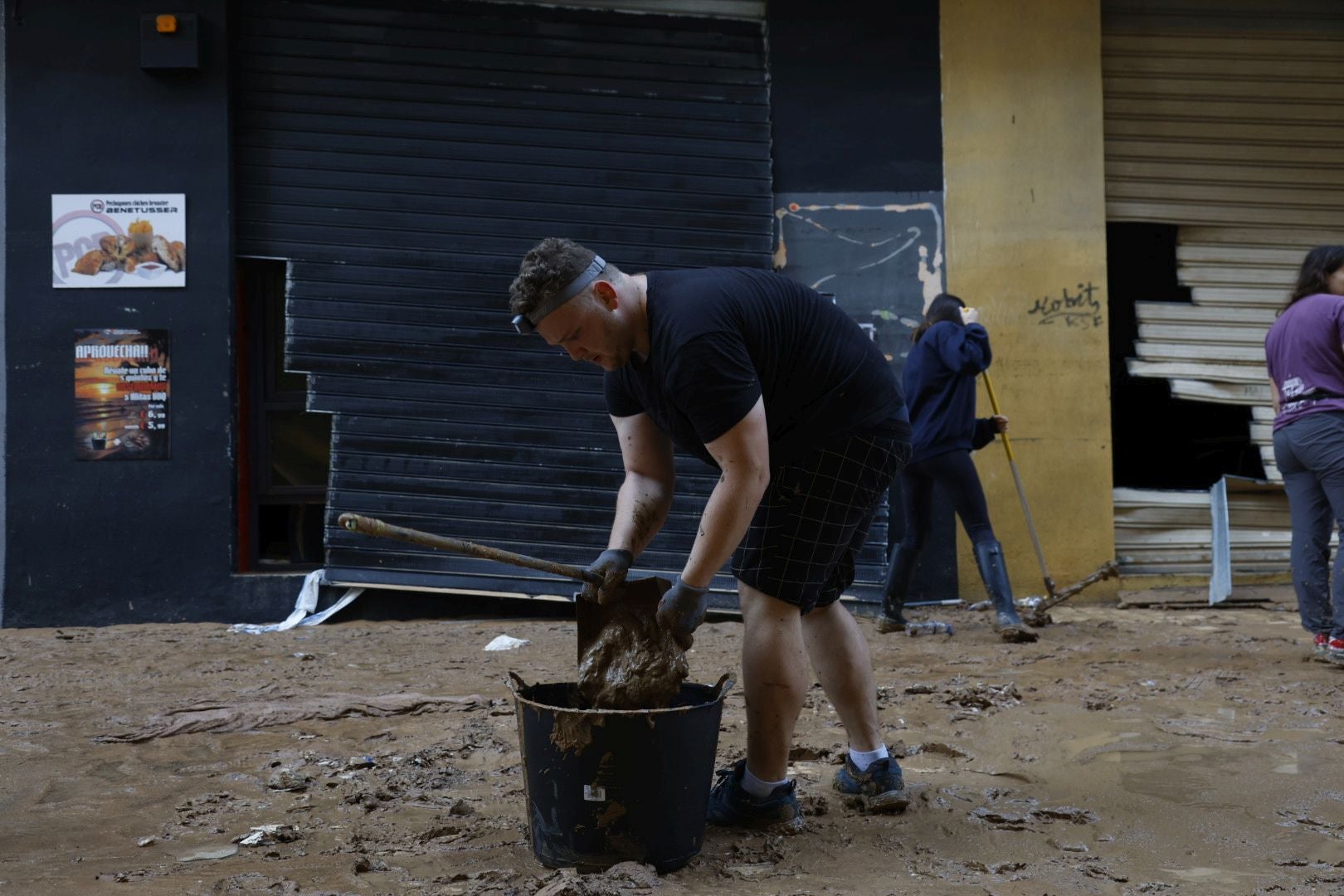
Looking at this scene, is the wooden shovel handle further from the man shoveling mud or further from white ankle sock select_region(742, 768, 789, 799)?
white ankle sock select_region(742, 768, 789, 799)

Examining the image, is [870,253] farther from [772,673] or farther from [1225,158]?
[772,673]

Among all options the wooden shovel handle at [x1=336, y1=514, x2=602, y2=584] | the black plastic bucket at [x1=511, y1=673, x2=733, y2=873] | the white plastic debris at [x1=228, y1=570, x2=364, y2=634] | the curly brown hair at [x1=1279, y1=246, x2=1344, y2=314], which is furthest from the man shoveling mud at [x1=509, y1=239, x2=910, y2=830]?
the white plastic debris at [x1=228, y1=570, x2=364, y2=634]

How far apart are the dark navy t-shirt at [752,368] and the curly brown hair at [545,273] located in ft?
0.71

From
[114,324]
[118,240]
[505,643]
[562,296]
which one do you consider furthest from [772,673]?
[118,240]

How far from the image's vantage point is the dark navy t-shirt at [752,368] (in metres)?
2.75

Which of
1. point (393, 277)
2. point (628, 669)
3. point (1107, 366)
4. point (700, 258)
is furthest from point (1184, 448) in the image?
point (628, 669)

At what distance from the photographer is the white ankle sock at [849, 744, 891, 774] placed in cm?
344

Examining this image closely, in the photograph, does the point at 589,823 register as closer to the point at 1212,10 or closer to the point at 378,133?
the point at 378,133

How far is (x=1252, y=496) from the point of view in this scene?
26.3ft

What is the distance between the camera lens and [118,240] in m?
7.11

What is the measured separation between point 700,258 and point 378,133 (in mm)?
2106

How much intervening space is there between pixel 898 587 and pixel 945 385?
115cm

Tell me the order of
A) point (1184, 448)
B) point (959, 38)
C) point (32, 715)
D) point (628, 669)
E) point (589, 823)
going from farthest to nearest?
point (1184, 448)
point (959, 38)
point (32, 715)
point (628, 669)
point (589, 823)

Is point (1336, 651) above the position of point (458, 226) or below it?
below
